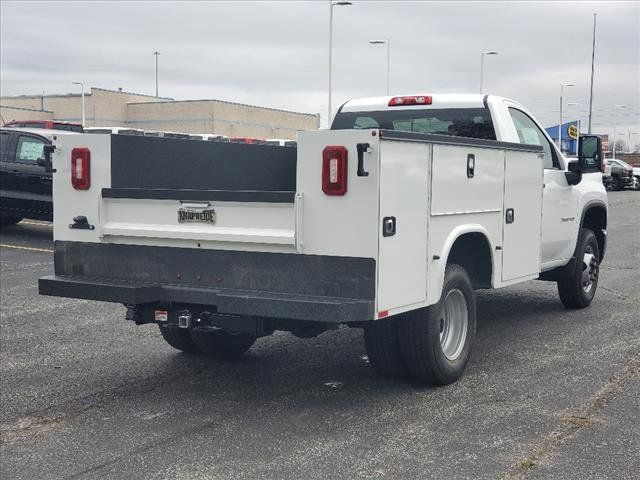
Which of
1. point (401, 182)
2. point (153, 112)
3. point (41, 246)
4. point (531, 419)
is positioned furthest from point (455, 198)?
point (153, 112)

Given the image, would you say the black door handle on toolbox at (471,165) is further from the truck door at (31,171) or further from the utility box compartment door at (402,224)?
the truck door at (31,171)

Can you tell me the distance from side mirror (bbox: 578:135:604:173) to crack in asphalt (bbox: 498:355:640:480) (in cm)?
238

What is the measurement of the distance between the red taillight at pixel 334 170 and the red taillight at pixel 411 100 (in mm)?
3014

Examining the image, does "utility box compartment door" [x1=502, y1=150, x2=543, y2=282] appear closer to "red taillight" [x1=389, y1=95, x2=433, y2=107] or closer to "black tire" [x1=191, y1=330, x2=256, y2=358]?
"red taillight" [x1=389, y1=95, x2=433, y2=107]

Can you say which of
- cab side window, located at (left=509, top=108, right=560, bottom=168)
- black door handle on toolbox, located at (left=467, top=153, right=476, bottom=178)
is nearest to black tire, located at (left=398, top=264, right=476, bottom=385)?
black door handle on toolbox, located at (left=467, top=153, right=476, bottom=178)

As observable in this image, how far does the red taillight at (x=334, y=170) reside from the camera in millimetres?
5086

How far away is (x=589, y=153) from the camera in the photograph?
28.0ft

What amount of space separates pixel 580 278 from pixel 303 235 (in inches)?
187

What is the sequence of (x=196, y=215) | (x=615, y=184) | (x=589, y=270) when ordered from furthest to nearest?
(x=615, y=184) < (x=589, y=270) < (x=196, y=215)

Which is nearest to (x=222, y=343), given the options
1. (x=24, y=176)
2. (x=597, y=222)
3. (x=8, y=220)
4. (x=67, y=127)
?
(x=597, y=222)

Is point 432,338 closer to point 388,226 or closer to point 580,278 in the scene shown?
point 388,226

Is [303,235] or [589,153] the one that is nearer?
[303,235]

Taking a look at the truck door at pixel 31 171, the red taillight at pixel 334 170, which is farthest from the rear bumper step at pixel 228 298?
the truck door at pixel 31 171

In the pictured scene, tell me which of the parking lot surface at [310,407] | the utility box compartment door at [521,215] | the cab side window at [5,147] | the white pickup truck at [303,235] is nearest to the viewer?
the parking lot surface at [310,407]
